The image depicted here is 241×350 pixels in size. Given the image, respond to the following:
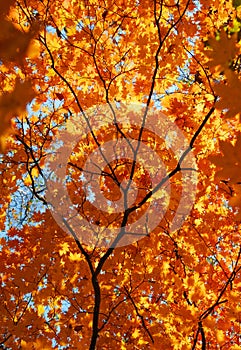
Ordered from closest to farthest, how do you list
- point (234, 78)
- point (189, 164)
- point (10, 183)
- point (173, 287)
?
1. point (234, 78)
2. point (189, 164)
3. point (173, 287)
4. point (10, 183)

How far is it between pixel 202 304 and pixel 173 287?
1.35 feet

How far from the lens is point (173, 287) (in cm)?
466

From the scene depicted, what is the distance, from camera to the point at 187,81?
4.73m

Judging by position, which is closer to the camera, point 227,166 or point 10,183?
point 227,166

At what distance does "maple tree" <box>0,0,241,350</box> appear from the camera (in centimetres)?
410

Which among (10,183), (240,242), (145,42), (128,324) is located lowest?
(128,324)

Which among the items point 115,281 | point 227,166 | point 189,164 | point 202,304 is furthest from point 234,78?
point 202,304

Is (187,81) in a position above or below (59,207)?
above

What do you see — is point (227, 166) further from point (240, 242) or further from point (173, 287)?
point (240, 242)

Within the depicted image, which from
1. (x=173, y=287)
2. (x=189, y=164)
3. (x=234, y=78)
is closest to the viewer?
(x=234, y=78)

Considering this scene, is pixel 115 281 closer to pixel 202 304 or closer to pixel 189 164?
pixel 202 304

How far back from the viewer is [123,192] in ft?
13.1

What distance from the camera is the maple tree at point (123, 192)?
13.4 ft

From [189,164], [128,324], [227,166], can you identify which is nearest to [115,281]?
[128,324]
